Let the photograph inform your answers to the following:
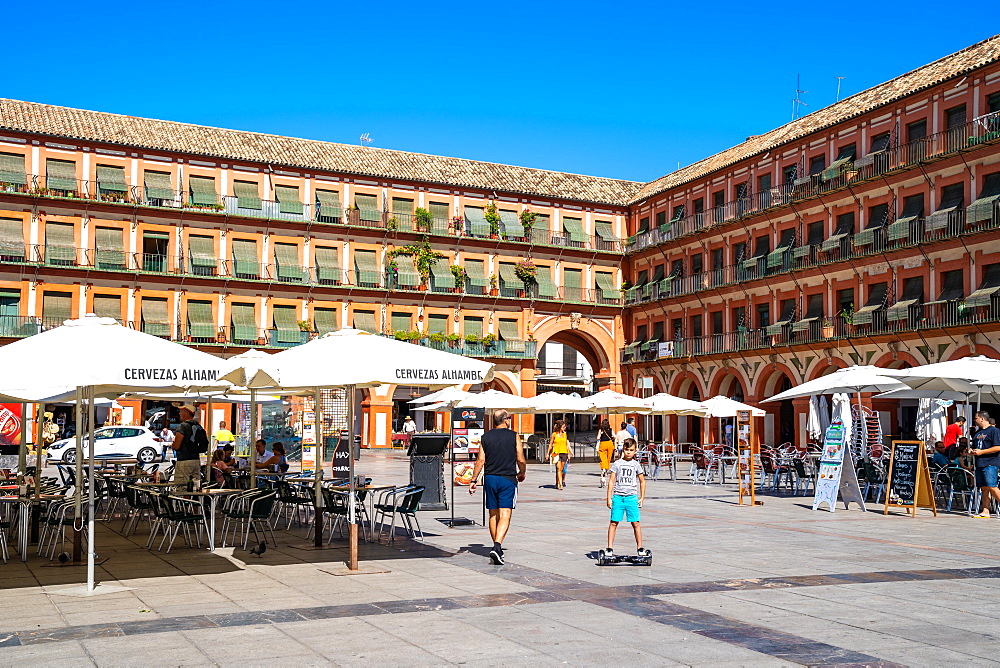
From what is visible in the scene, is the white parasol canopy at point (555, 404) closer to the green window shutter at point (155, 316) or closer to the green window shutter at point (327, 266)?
the green window shutter at point (327, 266)

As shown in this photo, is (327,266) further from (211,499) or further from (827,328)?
(211,499)

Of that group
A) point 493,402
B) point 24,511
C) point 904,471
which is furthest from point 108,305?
point 904,471

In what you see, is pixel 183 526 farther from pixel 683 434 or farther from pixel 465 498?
pixel 683 434

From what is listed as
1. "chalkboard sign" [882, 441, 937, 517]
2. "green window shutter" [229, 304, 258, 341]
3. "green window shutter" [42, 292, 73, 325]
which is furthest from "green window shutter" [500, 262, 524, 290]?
"chalkboard sign" [882, 441, 937, 517]

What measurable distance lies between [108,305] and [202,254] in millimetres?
4813

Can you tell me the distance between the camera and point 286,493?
1505 centimetres

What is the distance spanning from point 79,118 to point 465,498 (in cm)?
3505

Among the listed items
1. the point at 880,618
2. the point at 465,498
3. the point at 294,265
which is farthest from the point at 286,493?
the point at 294,265

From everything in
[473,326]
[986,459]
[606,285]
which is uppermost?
[606,285]

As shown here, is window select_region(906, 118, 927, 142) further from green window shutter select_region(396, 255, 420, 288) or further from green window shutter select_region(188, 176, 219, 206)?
green window shutter select_region(188, 176, 219, 206)

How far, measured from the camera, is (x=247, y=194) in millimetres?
49844

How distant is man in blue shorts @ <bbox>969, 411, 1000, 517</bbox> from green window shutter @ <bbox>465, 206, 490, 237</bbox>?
3742cm

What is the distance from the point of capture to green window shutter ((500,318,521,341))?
5444cm

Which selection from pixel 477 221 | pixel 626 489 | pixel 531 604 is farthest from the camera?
pixel 477 221
